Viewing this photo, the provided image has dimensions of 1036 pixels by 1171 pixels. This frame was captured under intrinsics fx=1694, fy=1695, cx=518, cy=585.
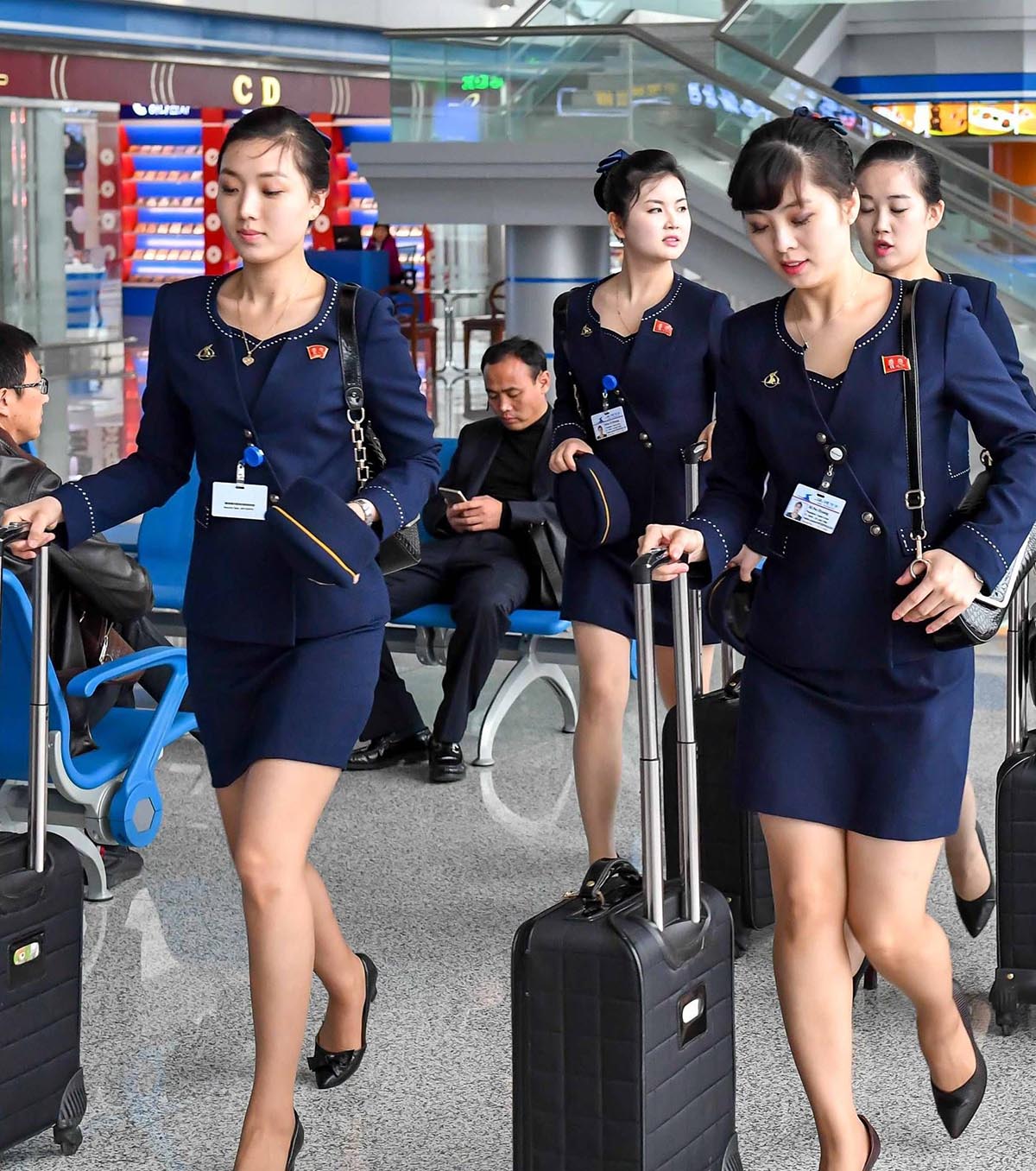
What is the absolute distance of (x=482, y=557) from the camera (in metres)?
5.65

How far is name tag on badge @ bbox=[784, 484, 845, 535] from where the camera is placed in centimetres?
239

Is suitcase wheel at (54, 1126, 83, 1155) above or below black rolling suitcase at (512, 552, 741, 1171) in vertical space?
below

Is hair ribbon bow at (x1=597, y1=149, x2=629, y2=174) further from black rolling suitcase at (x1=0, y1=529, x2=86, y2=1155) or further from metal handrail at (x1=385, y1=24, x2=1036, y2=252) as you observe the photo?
metal handrail at (x1=385, y1=24, x2=1036, y2=252)

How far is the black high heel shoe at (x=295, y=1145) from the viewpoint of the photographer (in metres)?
2.67

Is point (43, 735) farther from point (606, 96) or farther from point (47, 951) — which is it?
point (606, 96)

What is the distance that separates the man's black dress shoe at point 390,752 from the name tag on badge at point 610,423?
196 cm

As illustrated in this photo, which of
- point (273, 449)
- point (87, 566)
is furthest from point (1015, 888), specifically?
point (87, 566)

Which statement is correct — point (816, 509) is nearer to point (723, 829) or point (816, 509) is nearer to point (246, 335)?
point (246, 335)

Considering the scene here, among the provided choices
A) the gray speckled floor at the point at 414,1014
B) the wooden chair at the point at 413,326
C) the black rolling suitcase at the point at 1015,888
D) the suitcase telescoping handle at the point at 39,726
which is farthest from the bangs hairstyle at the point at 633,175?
the wooden chair at the point at 413,326

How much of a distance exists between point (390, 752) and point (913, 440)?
336 cm

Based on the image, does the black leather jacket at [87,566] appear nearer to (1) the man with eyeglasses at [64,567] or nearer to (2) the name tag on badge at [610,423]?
(1) the man with eyeglasses at [64,567]

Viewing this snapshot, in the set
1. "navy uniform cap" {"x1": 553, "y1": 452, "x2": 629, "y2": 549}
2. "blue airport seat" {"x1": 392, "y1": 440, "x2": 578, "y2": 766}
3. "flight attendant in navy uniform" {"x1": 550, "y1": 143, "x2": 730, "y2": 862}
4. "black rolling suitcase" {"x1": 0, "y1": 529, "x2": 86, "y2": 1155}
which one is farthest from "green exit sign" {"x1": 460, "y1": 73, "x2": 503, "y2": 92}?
"black rolling suitcase" {"x1": 0, "y1": 529, "x2": 86, "y2": 1155}

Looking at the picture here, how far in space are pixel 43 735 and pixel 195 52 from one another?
1642cm

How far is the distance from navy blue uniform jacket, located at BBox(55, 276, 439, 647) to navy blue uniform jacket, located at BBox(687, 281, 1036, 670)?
0.55m
